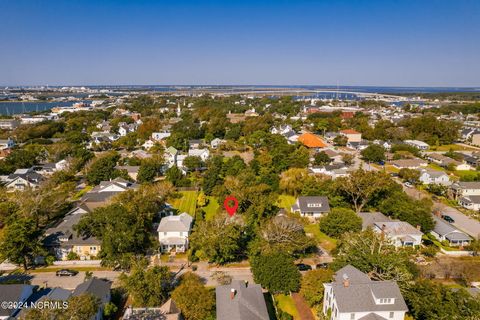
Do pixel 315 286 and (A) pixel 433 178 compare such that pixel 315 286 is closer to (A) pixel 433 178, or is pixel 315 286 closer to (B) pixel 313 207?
(B) pixel 313 207

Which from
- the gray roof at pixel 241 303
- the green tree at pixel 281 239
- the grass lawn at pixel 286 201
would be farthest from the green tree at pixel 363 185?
the gray roof at pixel 241 303

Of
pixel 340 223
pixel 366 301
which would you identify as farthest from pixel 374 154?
pixel 366 301

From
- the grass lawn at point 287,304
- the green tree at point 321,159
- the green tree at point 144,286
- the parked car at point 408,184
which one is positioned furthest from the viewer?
the green tree at point 321,159

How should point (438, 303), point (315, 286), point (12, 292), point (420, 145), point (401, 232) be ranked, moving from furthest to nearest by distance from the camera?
1. point (420, 145)
2. point (401, 232)
3. point (315, 286)
4. point (12, 292)
5. point (438, 303)

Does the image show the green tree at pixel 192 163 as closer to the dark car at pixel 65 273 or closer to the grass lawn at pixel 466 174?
the dark car at pixel 65 273

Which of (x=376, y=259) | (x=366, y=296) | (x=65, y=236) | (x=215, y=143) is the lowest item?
(x=65, y=236)

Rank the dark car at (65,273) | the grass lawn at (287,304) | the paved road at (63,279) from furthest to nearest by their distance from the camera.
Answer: the dark car at (65,273) < the paved road at (63,279) < the grass lawn at (287,304)

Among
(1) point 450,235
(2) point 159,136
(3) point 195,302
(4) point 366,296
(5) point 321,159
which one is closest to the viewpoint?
(4) point 366,296
